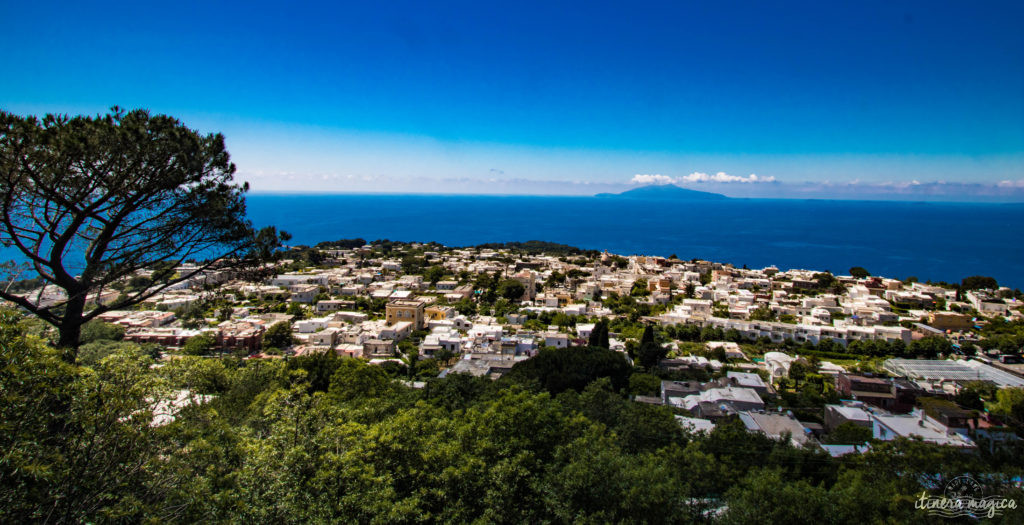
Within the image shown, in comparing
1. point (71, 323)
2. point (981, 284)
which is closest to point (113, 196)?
point (71, 323)

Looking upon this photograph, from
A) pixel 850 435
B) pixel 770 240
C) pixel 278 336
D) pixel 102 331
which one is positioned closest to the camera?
pixel 850 435

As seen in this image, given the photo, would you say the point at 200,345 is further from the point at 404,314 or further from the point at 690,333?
the point at 690,333

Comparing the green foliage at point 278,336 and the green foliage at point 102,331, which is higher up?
the green foliage at point 102,331

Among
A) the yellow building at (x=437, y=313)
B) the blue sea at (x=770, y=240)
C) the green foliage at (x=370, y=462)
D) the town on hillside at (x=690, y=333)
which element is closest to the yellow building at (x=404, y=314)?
the town on hillside at (x=690, y=333)

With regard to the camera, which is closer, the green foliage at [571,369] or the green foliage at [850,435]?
the green foliage at [850,435]

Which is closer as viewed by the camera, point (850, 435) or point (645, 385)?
point (850, 435)

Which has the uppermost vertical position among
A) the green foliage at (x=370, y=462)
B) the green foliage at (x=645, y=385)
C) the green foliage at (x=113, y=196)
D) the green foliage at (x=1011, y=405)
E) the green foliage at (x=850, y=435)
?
the green foliage at (x=113, y=196)

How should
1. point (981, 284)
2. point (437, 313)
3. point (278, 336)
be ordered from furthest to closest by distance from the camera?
point (981, 284), point (437, 313), point (278, 336)

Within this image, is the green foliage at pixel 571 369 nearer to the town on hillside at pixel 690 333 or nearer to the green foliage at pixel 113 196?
the town on hillside at pixel 690 333

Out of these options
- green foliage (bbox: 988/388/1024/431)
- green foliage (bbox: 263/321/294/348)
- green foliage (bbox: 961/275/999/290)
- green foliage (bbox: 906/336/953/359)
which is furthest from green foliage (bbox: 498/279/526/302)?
green foliage (bbox: 961/275/999/290)
